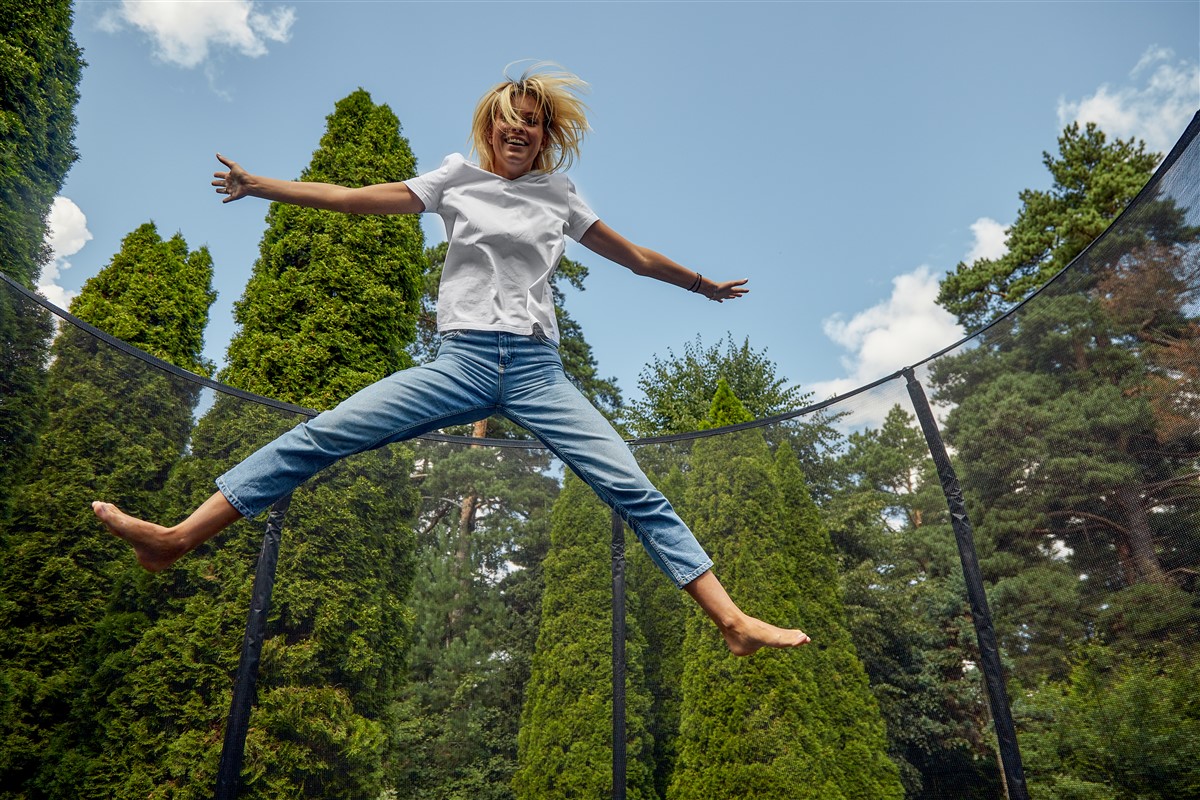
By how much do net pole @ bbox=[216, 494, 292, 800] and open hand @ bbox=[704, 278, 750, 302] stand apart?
4.67ft

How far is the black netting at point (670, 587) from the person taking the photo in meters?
1.54

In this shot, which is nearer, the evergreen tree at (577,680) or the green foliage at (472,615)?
the green foliage at (472,615)

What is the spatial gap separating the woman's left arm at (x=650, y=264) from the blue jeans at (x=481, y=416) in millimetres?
284

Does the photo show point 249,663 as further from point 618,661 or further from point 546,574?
point 546,574

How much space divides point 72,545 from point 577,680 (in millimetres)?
2034

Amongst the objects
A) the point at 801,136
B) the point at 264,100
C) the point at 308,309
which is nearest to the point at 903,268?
the point at 801,136

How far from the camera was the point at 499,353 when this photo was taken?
1208 mm

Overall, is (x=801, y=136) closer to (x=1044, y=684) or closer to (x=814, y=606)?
(x=814, y=606)

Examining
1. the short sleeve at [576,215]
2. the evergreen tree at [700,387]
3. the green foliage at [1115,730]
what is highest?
the evergreen tree at [700,387]

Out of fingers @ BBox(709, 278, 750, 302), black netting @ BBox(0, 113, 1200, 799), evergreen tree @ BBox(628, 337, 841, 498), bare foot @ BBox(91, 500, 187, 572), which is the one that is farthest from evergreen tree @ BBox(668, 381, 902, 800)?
evergreen tree @ BBox(628, 337, 841, 498)

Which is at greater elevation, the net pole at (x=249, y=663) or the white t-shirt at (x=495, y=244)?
the white t-shirt at (x=495, y=244)

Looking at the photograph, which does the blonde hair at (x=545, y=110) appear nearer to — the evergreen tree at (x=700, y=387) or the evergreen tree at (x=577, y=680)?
the evergreen tree at (x=577, y=680)

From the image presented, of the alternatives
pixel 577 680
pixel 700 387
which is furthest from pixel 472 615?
pixel 700 387

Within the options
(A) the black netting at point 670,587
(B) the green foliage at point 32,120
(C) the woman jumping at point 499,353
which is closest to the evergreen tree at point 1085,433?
(A) the black netting at point 670,587
